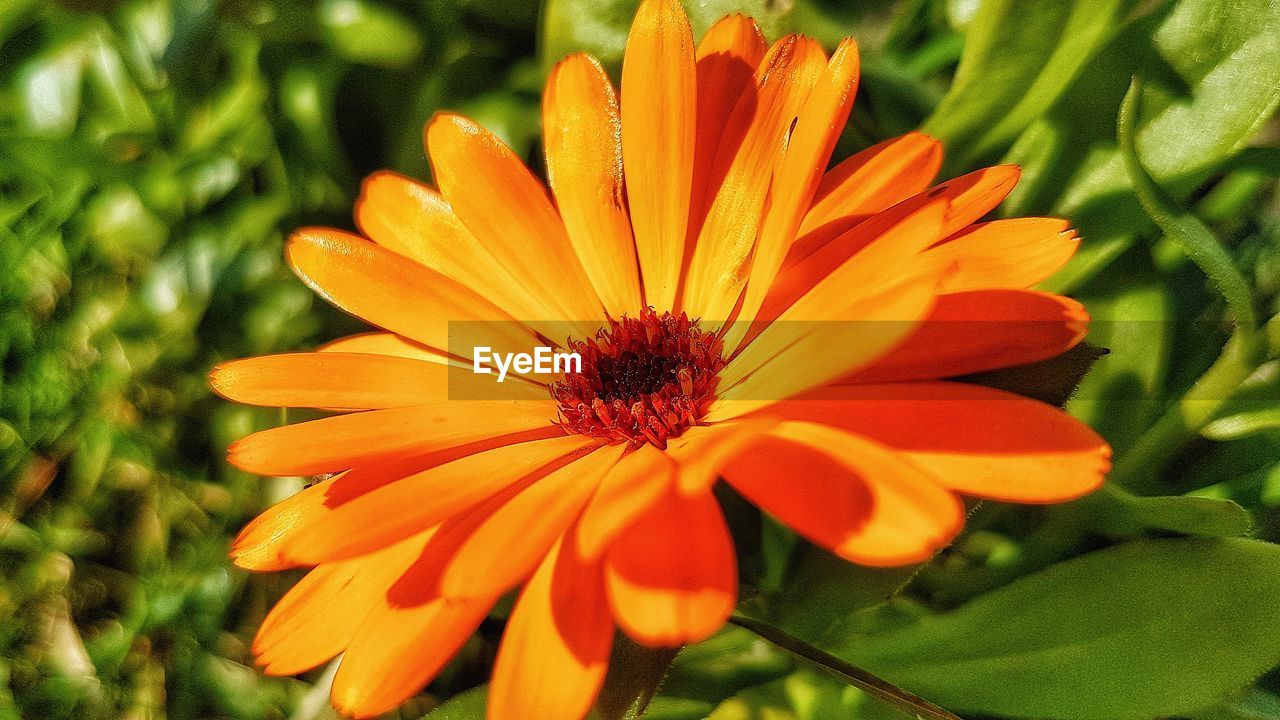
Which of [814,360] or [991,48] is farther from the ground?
[991,48]

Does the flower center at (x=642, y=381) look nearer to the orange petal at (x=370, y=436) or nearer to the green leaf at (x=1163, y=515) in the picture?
the orange petal at (x=370, y=436)

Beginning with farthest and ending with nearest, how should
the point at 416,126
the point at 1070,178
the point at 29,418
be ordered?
the point at 29,418 → the point at 416,126 → the point at 1070,178

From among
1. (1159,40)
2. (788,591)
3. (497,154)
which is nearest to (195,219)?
(497,154)

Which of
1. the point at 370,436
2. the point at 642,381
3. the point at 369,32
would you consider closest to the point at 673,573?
the point at 370,436

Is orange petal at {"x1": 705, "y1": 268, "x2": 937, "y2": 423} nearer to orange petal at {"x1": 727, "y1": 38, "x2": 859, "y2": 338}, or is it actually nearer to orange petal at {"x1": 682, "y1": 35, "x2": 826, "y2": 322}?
orange petal at {"x1": 727, "y1": 38, "x2": 859, "y2": 338}

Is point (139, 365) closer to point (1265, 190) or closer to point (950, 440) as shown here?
point (950, 440)

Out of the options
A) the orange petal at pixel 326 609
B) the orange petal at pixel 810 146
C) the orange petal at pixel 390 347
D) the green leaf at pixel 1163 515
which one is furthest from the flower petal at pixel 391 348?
the green leaf at pixel 1163 515
